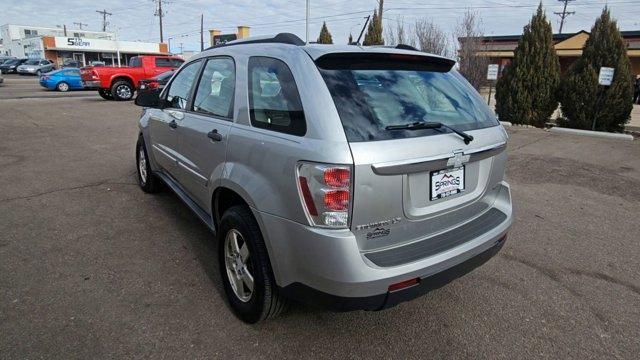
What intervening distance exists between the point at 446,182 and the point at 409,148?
1.23ft

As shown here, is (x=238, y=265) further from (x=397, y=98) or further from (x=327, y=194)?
(x=397, y=98)

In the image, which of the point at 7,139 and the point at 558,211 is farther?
the point at 7,139

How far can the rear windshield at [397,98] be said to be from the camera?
83.6 inches

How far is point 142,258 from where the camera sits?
3.51 meters

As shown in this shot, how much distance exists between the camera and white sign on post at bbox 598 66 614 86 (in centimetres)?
1021

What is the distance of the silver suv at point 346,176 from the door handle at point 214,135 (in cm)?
2

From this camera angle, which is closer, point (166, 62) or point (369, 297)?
point (369, 297)

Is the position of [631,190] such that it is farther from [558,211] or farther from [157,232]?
[157,232]

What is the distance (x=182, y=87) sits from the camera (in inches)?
153

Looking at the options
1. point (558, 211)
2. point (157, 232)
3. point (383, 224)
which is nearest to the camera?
point (383, 224)

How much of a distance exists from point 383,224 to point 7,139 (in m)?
9.38

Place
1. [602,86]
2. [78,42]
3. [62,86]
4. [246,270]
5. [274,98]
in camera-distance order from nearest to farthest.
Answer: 1. [274,98]
2. [246,270]
3. [602,86]
4. [62,86]
5. [78,42]

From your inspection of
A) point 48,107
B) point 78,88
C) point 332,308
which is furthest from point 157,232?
point 78,88

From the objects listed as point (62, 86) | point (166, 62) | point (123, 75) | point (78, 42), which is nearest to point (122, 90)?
point (123, 75)
